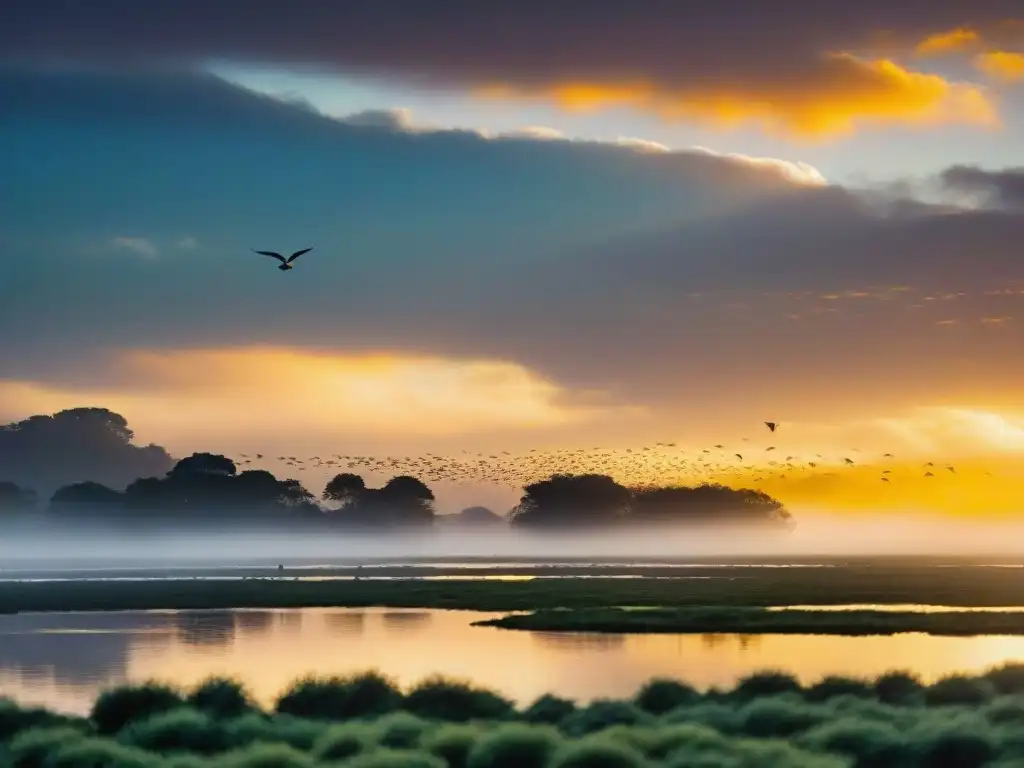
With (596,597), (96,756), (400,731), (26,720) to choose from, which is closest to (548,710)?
(400,731)

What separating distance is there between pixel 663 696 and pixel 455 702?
5.37 metres

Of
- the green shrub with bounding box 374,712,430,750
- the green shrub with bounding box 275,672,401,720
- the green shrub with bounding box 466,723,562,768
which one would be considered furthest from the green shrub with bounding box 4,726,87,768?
the green shrub with bounding box 275,672,401,720

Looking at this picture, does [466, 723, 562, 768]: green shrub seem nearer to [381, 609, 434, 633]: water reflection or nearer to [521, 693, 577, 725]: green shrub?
[521, 693, 577, 725]: green shrub

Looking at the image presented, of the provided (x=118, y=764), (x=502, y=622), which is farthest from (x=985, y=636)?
(x=118, y=764)

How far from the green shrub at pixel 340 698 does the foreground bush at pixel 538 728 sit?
0.04m

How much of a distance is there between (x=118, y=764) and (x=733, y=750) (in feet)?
36.5

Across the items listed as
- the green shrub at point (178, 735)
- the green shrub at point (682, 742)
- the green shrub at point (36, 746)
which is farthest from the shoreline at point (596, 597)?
the green shrub at point (36, 746)

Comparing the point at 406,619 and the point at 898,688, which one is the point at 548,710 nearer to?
the point at 898,688

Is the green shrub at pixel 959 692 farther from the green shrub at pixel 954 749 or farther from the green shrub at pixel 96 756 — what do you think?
the green shrub at pixel 96 756

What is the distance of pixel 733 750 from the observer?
25.9m

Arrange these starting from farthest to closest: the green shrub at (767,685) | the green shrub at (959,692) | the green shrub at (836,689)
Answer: the green shrub at (767,685), the green shrub at (836,689), the green shrub at (959,692)

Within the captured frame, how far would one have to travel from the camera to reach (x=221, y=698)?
117 ft

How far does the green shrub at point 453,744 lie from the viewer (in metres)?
27.0

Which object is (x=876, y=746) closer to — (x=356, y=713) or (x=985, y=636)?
(x=356, y=713)
